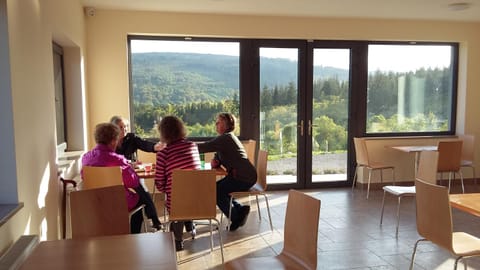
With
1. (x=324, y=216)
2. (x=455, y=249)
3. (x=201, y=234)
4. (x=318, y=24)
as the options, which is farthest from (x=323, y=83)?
(x=455, y=249)

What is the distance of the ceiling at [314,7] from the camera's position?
16.2 ft

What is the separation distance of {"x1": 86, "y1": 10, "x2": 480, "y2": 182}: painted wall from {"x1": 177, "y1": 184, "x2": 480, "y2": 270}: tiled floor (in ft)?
5.76

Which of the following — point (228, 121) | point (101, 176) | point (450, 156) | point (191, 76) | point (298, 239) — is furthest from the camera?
point (191, 76)

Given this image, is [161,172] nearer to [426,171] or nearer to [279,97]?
[426,171]

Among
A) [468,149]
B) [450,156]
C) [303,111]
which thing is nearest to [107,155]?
[303,111]

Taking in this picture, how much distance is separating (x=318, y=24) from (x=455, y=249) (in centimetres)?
406

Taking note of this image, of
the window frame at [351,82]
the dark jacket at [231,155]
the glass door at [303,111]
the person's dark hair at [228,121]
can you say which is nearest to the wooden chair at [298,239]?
the dark jacket at [231,155]

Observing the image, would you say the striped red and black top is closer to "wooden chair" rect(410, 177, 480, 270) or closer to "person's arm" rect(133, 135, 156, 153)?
"person's arm" rect(133, 135, 156, 153)

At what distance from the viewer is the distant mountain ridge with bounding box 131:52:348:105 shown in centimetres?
568

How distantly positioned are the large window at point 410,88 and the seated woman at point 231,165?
295 cm

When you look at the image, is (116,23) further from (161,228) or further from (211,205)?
(211,205)

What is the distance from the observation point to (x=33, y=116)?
8.64 feet

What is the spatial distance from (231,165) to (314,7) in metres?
2.43

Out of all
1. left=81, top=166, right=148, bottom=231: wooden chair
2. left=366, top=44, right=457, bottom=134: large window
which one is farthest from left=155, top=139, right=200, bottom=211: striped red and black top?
left=366, top=44, right=457, bottom=134: large window
